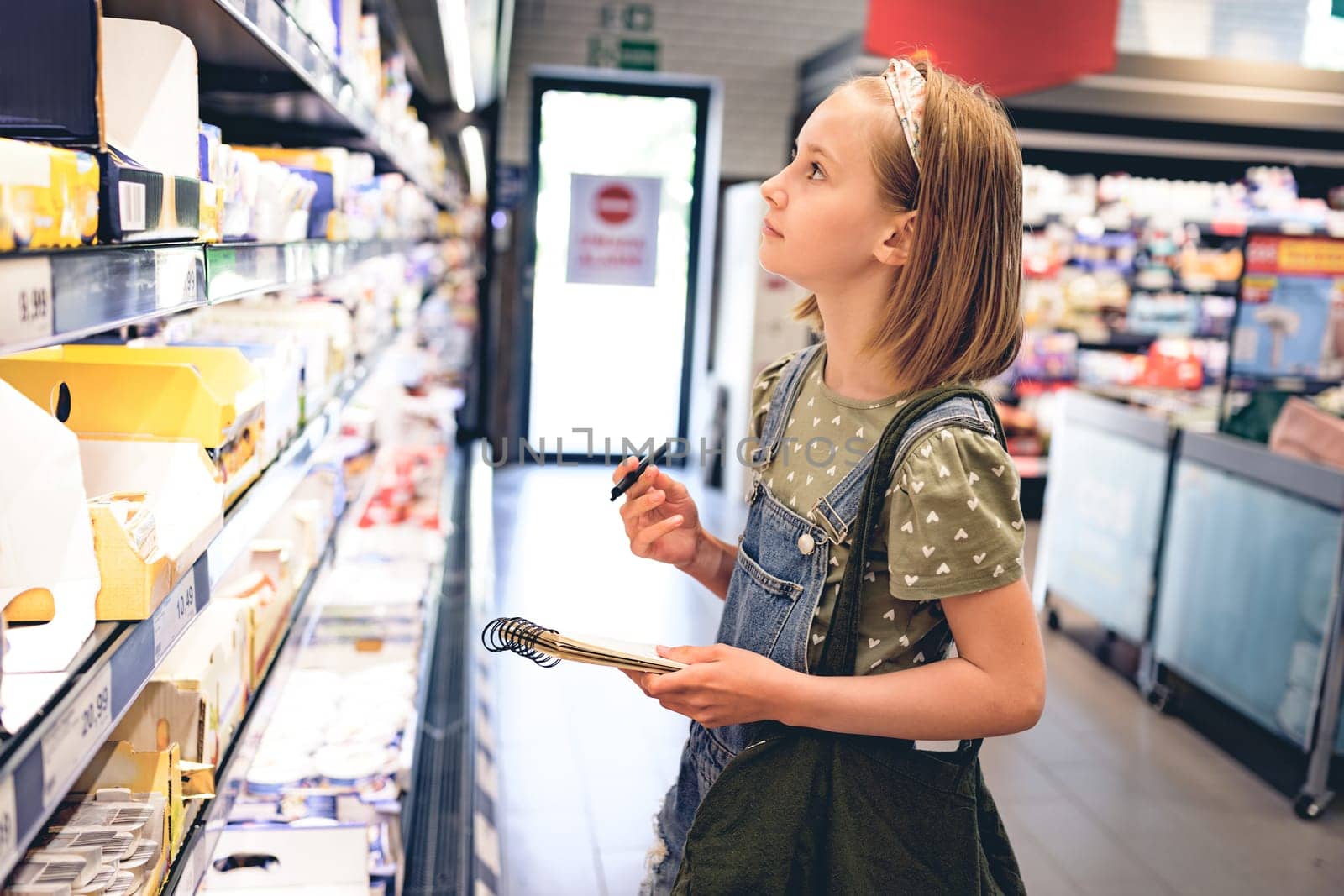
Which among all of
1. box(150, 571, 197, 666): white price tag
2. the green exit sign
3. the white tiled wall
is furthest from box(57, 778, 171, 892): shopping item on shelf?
the green exit sign

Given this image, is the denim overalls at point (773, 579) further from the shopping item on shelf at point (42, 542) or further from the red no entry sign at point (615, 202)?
the red no entry sign at point (615, 202)

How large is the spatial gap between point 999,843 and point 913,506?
468 millimetres

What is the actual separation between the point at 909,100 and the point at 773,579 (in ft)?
1.94

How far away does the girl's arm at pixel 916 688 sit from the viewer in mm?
1189

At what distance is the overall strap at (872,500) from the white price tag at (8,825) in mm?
816

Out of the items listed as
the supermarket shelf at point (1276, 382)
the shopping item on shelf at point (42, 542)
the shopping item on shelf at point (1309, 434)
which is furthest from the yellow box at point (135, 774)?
the supermarket shelf at point (1276, 382)

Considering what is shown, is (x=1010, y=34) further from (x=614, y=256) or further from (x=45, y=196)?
(x=45, y=196)

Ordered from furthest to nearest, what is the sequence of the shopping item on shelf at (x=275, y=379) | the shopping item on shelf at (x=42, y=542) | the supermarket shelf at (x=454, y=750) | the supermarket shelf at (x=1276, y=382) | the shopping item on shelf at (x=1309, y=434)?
the supermarket shelf at (x=1276, y=382)
the shopping item on shelf at (x=1309, y=434)
the supermarket shelf at (x=454, y=750)
the shopping item on shelf at (x=275, y=379)
the shopping item on shelf at (x=42, y=542)

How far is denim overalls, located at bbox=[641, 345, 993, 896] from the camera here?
1.29 metres

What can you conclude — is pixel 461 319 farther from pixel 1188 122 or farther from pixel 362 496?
pixel 1188 122

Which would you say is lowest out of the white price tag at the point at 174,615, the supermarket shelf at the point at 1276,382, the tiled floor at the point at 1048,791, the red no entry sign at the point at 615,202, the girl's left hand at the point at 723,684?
the tiled floor at the point at 1048,791

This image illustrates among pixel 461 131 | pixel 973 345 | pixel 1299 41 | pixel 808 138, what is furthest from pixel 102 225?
pixel 1299 41

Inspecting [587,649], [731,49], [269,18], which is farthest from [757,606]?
[731,49]

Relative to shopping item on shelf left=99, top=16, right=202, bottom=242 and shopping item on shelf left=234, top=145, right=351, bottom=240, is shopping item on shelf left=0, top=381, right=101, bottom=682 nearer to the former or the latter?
shopping item on shelf left=99, top=16, right=202, bottom=242
